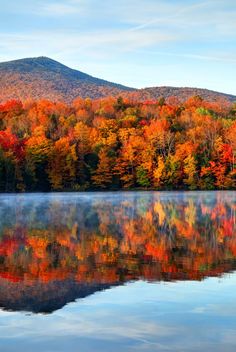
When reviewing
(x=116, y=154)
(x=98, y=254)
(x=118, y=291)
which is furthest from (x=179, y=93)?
(x=118, y=291)

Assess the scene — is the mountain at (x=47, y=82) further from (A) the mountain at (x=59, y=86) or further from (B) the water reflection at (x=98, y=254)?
(B) the water reflection at (x=98, y=254)

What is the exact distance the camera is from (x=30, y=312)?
10.5 metres

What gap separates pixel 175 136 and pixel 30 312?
272 feet

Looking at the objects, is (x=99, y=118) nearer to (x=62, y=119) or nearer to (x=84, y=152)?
(x=62, y=119)

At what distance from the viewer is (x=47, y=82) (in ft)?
570

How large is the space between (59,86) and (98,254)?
158m

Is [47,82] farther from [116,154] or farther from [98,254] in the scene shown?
[98,254]

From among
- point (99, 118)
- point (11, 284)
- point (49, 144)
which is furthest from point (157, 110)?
point (11, 284)

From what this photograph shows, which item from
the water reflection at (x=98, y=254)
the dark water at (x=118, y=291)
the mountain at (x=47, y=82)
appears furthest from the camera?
the mountain at (x=47, y=82)

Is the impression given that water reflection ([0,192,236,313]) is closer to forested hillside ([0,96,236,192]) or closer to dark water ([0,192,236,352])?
dark water ([0,192,236,352])

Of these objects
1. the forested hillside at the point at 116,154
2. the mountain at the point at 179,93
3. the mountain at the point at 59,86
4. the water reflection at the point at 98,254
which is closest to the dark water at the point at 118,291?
the water reflection at the point at 98,254

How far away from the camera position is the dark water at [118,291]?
356 inches

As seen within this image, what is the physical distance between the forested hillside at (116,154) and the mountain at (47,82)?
65.3 m

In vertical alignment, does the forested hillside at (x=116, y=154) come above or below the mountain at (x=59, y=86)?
below
